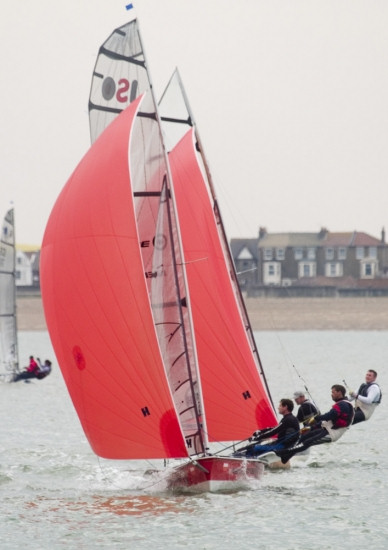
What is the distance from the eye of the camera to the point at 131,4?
20.4m

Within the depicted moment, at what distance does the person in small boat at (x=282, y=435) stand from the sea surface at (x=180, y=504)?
58 centimetres

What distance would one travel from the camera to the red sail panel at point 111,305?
18.2 meters

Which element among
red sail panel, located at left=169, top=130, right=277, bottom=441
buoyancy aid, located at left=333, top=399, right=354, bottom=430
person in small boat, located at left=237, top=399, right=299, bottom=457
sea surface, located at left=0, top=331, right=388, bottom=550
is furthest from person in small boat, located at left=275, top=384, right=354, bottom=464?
sea surface, located at left=0, top=331, right=388, bottom=550

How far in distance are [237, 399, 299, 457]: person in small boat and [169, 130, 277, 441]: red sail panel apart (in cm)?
42

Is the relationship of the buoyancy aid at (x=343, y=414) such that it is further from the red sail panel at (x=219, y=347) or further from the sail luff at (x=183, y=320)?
the sail luff at (x=183, y=320)

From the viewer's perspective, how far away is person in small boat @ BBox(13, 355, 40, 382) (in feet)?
155

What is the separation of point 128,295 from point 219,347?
134 inches

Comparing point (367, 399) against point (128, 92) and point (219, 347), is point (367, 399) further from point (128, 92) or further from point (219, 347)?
point (128, 92)

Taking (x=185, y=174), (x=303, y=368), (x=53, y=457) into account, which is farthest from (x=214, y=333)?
(x=303, y=368)

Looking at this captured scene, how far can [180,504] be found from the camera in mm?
18859

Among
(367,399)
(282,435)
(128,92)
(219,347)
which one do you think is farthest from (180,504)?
(128,92)

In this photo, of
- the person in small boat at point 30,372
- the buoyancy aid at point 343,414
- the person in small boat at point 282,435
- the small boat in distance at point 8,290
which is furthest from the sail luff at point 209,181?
the person in small boat at point 30,372

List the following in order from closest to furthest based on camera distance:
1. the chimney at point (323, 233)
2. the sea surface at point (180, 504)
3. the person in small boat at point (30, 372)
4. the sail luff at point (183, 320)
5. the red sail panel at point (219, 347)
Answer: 1. the sea surface at point (180, 504)
2. the sail luff at point (183, 320)
3. the red sail panel at point (219, 347)
4. the person in small boat at point (30, 372)
5. the chimney at point (323, 233)

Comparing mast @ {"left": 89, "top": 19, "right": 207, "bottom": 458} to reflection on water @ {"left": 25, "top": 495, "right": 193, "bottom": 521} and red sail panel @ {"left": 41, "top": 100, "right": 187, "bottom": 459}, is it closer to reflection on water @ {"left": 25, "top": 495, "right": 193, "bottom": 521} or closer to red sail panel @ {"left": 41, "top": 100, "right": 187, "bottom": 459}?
red sail panel @ {"left": 41, "top": 100, "right": 187, "bottom": 459}
